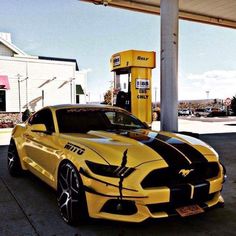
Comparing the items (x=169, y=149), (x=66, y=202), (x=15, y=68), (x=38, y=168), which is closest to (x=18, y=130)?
(x=38, y=168)

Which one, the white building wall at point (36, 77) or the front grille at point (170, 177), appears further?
the white building wall at point (36, 77)

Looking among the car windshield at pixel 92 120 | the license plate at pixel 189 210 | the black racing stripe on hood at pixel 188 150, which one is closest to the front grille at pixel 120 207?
the license plate at pixel 189 210

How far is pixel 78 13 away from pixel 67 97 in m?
10.1

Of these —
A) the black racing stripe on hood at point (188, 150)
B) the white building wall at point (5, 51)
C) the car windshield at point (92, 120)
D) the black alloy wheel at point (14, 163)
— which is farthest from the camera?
the white building wall at point (5, 51)

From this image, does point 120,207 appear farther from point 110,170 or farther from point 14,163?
point 14,163

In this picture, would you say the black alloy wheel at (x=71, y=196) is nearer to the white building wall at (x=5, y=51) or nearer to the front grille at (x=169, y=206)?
the front grille at (x=169, y=206)

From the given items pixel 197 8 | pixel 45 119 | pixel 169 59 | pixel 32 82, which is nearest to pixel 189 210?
pixel 45 119

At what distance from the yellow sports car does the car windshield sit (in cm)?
25

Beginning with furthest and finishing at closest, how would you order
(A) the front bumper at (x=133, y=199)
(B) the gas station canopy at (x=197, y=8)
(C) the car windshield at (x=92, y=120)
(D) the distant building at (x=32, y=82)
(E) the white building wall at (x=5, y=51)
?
(E) the white building wall at (x=5, y=51)
(D) the distant building at (x=32, y=82)
(B) the gas station canopy at (x=197, y=8)
(C) the car windshield at (x=92, y=120)
(A) the front bumper at (x=133, y=199)

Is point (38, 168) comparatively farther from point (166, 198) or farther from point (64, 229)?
point (166, 198)

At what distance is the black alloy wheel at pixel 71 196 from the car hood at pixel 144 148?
1.14 ft

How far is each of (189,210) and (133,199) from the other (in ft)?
2.03

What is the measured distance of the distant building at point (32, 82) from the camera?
20625 mm

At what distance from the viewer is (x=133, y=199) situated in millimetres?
2957
